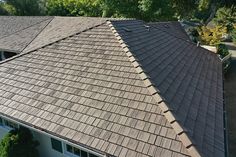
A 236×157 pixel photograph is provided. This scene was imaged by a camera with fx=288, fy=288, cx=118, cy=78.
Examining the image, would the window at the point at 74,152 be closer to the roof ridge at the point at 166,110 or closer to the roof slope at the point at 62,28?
the roof ridge at the point at 166,110

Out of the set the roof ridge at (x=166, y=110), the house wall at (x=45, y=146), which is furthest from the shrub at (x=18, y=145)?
the roof ridge at (x=166, y=110)

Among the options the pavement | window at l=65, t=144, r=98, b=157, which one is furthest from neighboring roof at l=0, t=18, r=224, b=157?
the pavement

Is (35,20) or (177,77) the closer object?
(177,77)

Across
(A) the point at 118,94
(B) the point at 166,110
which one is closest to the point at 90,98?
(A) the point at 118,94

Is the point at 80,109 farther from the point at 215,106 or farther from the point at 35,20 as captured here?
the point at 35,20

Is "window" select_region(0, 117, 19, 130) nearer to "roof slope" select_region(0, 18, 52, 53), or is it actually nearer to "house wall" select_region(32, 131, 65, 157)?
"house wall" select_region(32, 131, 65, 157)

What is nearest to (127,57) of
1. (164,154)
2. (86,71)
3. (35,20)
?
(86,71)

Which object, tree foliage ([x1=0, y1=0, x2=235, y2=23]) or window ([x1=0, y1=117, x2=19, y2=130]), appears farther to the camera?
tree foliage ([x1=0, y1=0, x2=235, y2=23])
